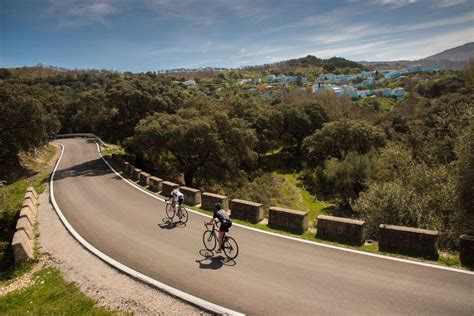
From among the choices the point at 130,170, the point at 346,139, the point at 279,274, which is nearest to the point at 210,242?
the point at 279,274

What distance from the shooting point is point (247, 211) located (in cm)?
1336

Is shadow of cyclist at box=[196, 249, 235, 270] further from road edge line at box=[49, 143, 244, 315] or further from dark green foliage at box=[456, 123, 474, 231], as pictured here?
dark green foliage at box=[456, 123, 474, 231]

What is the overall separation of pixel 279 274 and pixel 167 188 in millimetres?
10755

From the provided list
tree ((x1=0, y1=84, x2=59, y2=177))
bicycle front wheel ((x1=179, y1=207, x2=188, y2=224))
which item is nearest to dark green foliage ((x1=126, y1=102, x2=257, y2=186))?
tree ((x1=0, y1=84, x2=59, y2=177))

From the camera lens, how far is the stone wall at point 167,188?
58.4ft

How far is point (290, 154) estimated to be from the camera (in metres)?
54.3

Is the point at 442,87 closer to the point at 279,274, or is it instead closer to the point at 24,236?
the point at 279,274

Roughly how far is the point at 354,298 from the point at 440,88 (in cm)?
9887

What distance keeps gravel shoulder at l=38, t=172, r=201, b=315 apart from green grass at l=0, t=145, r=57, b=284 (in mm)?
1112

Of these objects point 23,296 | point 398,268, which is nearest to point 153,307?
point 23,296

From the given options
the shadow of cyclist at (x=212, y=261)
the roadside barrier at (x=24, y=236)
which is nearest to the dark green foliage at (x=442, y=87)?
the shadow of cyclist at (x=212, y=261)

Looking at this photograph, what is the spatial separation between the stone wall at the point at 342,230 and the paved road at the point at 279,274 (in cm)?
88

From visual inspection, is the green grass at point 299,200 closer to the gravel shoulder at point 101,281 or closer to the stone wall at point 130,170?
the stone wall at point 130,170

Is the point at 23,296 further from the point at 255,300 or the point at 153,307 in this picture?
the point at 255,300
